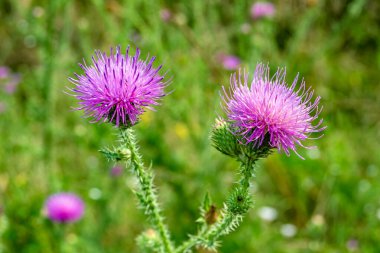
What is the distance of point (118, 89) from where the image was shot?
4.91 feet

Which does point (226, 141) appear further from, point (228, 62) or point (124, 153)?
point (228, 62)

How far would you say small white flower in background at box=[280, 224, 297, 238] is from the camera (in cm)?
405

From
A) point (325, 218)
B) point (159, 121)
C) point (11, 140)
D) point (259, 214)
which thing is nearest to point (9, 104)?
point (11, 140)

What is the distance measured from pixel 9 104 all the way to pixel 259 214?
96.4 inches

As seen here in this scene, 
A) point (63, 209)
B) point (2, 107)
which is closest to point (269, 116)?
point (63, 209)

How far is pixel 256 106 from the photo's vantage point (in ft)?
4.96

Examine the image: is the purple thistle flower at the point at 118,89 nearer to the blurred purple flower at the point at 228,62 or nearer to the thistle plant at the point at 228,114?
the thistle plant at the point at 228,114

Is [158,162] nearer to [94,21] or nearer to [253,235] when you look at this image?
[253,235]

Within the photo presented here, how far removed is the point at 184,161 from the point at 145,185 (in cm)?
262

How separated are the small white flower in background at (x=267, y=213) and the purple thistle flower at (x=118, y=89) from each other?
9.41 ft

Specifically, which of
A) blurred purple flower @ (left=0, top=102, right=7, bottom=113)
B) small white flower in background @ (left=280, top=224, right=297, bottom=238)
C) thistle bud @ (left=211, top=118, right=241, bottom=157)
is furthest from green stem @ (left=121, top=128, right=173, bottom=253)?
blurred purple flower @ (left=0, top=102, right=7, bottom=113)

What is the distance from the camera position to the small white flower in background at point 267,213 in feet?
13.8

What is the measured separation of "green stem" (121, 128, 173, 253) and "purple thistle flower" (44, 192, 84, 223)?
68.9 inches

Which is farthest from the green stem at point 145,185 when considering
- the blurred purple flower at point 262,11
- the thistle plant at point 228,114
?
the blurred purple flower at point 262,11
